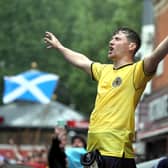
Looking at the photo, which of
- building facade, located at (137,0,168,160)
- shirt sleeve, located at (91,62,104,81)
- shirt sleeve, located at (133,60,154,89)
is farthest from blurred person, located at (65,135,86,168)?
building facade, located at (137,0,168,160)

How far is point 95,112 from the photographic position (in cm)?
566

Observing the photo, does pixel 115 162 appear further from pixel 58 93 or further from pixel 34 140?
pixel 58 93

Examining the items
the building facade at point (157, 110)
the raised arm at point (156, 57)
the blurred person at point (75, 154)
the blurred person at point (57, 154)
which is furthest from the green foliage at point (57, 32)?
the raised arm at point (156, 57)

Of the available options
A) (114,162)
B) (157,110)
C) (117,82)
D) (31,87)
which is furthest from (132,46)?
(31,87)

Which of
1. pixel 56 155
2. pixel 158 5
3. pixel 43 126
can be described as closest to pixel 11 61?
pixel 43 126

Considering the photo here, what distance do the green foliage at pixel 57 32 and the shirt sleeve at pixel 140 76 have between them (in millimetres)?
36078

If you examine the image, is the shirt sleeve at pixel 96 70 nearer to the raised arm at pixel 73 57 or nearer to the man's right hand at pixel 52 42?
the raised arm at pixel 73 57

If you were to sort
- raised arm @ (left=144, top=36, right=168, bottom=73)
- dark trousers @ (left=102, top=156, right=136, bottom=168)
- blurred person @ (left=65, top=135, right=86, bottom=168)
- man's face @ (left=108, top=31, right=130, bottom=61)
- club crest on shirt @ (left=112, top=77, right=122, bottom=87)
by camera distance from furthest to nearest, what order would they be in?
blurred person @ (left=65, top=135, right=86, bottom=168) → man's face @ (left=108, top=31, right=130, bottom=61) → club crest on shirt @ (left=112, top=77, right=122, bottom=87) → dark trousers @ (left=102, top=156, right=136, bottom=168) → raised arm @ (left=144, top=36, right=168, bottom=73)

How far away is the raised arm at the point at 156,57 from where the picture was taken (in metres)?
5.22

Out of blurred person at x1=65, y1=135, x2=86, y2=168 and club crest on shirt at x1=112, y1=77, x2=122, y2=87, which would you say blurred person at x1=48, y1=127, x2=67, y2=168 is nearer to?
blurred person at x1=65, y1=135, x2=86, y2=168

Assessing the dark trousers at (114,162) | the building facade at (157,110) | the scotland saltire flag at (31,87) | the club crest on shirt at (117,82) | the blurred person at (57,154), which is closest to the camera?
the dark trousers at (114,162)

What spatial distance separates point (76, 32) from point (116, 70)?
42742 millimetres

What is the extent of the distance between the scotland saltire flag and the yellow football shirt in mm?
21711

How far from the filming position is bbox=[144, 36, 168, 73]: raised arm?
5.22m
